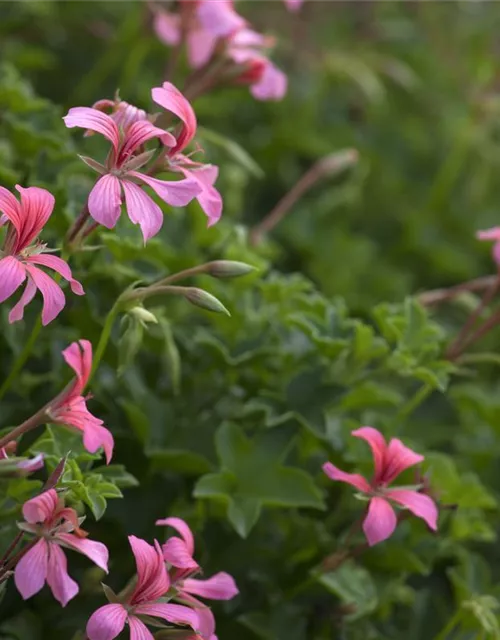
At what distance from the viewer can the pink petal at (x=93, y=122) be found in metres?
0.92

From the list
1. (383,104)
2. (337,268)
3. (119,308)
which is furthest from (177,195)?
(383,104)

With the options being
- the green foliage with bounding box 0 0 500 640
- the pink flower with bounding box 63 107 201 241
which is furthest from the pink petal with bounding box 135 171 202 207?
the green foliage with bounding box 0 0 500 640

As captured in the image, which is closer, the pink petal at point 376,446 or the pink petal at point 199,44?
the pink petal at point 376,446

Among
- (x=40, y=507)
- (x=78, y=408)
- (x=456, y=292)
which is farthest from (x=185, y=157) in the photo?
(x=456, y=292)

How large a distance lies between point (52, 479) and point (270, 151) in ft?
4.13

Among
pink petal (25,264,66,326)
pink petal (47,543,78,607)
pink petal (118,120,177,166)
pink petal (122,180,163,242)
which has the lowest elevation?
pink petal (47,543,78,607)

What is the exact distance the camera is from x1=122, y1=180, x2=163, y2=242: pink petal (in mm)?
946

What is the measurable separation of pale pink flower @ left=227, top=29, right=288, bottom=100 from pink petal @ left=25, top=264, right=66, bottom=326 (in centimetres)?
60

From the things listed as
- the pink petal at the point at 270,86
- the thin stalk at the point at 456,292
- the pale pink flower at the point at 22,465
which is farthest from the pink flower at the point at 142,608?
the pink petal at the point at 270,86

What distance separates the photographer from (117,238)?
1.20 metres

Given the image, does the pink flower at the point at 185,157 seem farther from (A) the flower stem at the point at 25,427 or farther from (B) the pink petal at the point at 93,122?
(A) the flower stem at the point at 25,427

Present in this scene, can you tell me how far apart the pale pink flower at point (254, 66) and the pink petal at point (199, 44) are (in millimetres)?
66

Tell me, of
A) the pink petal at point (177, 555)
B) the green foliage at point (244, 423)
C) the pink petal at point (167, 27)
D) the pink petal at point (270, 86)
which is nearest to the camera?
the pink petal at point (177, 555)

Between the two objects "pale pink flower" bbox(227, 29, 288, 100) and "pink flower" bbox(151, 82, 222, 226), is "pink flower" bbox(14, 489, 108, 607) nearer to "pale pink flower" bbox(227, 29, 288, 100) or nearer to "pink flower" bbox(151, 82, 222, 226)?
"pink flower" bbox(151, 82, 222, 226)
